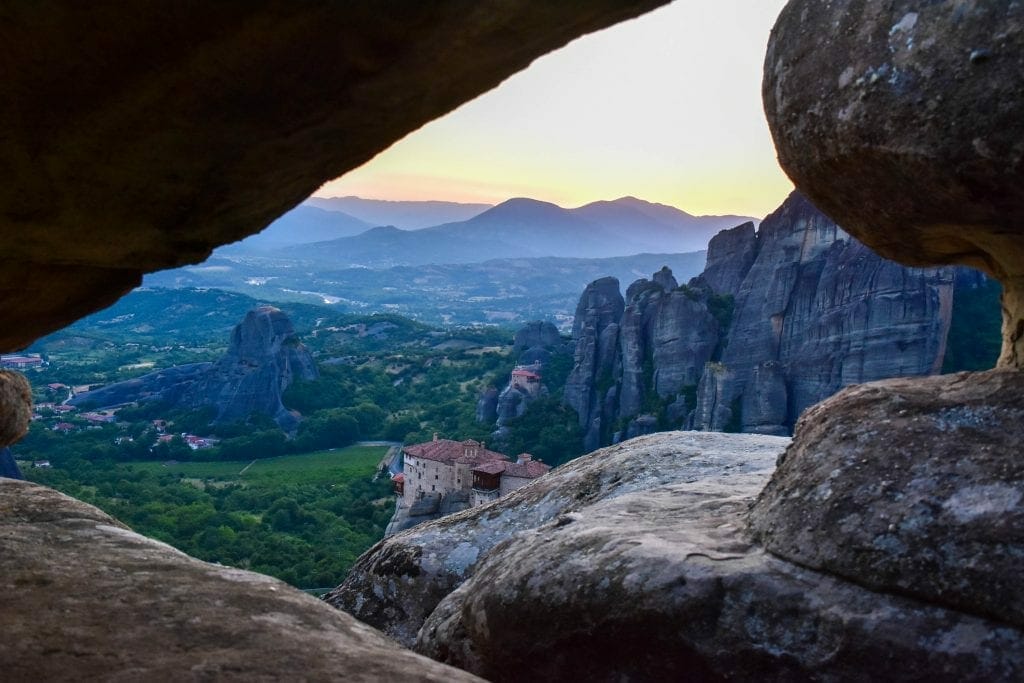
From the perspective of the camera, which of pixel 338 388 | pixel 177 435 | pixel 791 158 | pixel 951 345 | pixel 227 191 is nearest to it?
pixel 227 191

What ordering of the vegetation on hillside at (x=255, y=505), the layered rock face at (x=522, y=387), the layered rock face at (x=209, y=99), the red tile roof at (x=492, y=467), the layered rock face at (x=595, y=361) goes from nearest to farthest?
the layered rock face at (x=209, y=99)
the vegetation on hillside at (x=255, y=505)
the red tile roof at (x=492, y=467)
the layered rock face at (x=595, y=361)
the layered rock face at (x=522, y=387)

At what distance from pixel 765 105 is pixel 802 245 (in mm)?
58432

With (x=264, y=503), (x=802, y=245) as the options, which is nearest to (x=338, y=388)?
(x=264, y=503)

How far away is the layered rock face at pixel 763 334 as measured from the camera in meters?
52.2

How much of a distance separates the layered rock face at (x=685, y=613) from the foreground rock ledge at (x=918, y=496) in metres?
0.09

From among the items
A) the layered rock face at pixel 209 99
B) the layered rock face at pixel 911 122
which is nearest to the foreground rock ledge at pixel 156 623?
the layered rock face at pixel 209 99

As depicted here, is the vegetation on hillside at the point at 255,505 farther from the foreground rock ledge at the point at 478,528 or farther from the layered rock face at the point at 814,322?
the foreground rock ledge at the point at 478,528

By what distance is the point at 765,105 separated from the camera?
6473mm

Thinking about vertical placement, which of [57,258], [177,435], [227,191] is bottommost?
[177,435]

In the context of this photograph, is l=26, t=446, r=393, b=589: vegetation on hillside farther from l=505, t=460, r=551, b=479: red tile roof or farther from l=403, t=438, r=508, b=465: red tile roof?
l=505, t=460, r=551, b=479: red tile roof

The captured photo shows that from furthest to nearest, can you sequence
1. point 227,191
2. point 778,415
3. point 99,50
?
1. point 778,415
2. point 227,191
3. point 99,50

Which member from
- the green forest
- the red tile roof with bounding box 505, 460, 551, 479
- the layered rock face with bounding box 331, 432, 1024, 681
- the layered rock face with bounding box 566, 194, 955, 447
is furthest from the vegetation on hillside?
the layered rock face with bounding box 331, 432, 1024, 681

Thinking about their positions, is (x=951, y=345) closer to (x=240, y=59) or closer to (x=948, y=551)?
(x=948, y=551)

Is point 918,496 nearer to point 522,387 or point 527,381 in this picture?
point 522,387
